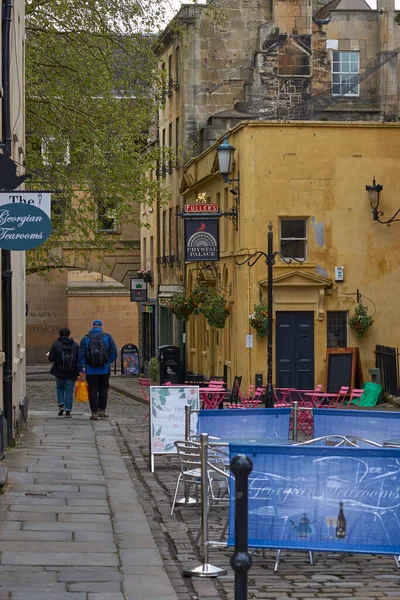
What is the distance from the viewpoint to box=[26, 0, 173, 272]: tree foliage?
87.6ft

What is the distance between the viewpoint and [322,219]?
99.6 ft

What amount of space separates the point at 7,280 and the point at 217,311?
16241 millimetres

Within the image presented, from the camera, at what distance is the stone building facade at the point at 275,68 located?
38688mm

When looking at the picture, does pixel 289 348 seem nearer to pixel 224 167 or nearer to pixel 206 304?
pixel 206 304

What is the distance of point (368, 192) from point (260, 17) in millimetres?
13176

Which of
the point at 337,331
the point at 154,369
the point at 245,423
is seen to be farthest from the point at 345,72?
the point at 245,423

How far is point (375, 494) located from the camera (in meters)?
8.84

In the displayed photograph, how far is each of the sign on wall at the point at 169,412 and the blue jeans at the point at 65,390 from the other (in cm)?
694

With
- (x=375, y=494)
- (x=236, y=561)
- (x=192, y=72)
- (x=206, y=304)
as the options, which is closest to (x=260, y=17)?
(x=192, y=72)

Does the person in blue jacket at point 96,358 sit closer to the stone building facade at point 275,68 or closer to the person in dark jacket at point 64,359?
the person in dark jacket at point 64,359

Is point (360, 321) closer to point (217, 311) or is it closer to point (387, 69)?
point (217, 311)

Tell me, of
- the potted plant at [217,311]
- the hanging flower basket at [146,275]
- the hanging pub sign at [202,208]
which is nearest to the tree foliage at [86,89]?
the hanging pub sign at [202,208]

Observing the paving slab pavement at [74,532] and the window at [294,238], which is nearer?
the paving slab pavement at [74,532]

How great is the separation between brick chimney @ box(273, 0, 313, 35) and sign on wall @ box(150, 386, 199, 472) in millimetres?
25025
